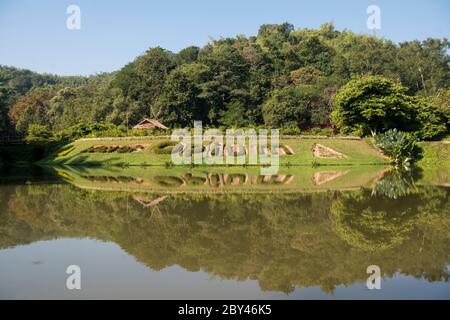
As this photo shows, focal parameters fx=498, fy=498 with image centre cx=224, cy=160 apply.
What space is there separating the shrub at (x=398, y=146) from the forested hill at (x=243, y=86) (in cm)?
1867

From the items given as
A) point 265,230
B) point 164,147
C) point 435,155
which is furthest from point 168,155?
point 265,230

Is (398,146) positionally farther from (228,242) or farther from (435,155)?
(228,242)

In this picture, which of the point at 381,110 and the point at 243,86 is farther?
the point at 243,86

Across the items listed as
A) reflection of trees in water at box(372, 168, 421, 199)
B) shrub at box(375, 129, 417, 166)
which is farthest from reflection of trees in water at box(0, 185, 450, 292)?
shrub at box(375, 129, 417, 166)

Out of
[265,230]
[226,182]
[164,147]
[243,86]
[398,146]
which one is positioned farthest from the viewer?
[243,86]

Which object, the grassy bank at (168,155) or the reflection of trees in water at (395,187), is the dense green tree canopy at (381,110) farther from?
the reflection of trees in water at (395,187)

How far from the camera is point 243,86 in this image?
69.4 meters

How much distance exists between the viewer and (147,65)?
6900 cm

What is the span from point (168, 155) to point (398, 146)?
1792cm

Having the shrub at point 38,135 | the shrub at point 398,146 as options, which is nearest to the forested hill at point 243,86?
the shrub at point 38,135

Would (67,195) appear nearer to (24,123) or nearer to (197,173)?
(197,173)

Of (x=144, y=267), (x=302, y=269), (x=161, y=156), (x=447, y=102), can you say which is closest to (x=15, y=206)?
(x=144, y=267)

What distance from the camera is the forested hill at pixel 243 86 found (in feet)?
204

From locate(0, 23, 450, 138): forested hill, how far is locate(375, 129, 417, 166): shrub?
61.3 feet
